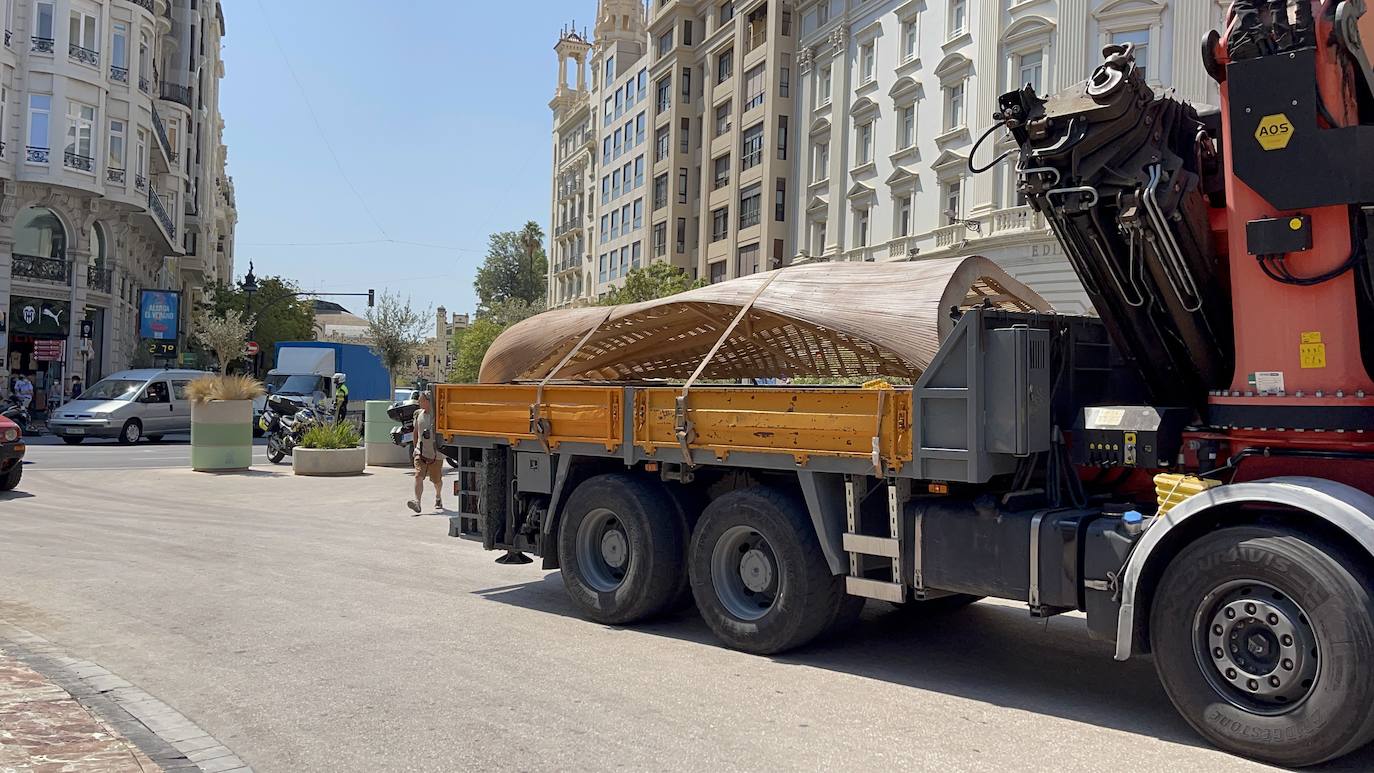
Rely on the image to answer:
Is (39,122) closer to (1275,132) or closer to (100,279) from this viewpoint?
(100,279)

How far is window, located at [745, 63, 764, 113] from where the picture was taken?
50.8 m

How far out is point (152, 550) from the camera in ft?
37.4

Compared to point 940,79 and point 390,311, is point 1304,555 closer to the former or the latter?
point 940,79

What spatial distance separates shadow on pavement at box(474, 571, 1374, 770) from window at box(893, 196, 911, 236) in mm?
29515

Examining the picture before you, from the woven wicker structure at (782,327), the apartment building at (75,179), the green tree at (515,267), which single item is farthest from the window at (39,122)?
the green tree at (515,267)

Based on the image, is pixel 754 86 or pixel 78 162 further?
pixel 754 86

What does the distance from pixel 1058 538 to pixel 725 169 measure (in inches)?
2004

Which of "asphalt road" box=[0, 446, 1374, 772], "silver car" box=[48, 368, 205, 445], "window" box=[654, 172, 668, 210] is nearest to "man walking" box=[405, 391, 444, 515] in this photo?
"asphalt road" box=[0, 446, 1374, 772]

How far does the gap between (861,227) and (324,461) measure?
2515 cm

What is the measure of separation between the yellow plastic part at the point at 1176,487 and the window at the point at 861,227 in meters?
35.3

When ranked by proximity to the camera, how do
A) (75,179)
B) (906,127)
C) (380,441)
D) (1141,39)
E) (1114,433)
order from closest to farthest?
(1114,433), (380,441), (1141,39), (906,127), (75,179)

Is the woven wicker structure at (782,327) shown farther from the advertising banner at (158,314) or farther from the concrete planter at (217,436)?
the advertising banner at (158,314)

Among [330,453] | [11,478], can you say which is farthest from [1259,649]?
[330,453]

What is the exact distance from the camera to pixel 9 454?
1595cm
